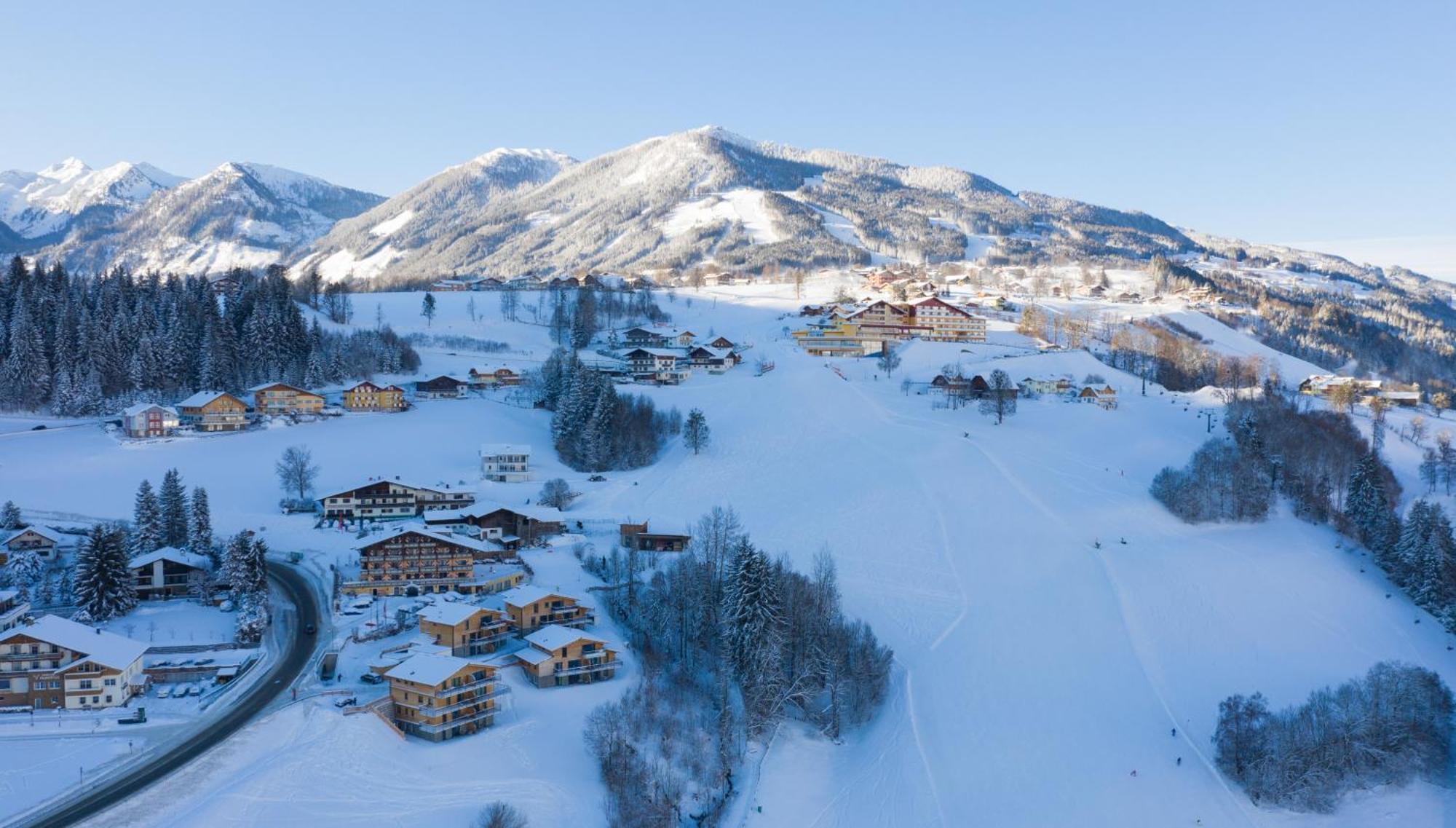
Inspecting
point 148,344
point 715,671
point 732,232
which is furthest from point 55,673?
point 732,232

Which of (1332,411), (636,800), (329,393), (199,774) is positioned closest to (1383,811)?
(636,800)

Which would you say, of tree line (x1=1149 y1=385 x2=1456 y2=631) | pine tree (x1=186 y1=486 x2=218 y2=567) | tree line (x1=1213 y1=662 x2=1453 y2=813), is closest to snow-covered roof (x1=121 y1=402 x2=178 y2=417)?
pine tree (x1=186 y1=486 x2=218 y2=567)

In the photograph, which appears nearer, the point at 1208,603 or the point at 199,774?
the point at 199,774

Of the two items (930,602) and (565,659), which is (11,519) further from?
(930,602)

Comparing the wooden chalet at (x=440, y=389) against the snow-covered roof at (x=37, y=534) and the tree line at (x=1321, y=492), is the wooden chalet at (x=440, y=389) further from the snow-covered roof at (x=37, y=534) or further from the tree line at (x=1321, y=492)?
the tree line at (x=1321, y=492)

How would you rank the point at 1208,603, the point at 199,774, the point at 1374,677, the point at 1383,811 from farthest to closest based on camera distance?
the point at 1208,603, the point at 1374,677, the point at 1383,811, the point at 199,774

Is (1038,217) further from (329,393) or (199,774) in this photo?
(199,774)

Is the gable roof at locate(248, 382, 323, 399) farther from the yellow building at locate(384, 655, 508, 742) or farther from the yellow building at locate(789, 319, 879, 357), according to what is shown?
the yellow building at locate(789, 319, 879, 357)
